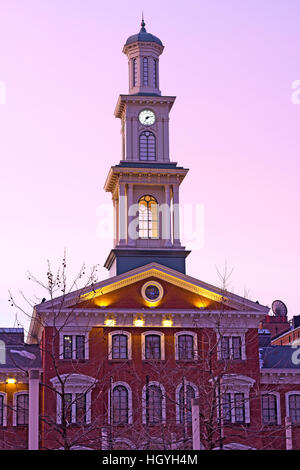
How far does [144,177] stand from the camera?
5956 cm

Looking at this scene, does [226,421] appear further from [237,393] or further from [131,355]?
[131,355]

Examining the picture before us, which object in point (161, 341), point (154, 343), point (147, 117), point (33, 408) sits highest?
point (147, 117)

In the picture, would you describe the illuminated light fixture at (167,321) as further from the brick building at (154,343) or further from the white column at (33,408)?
the white column at (33,408)

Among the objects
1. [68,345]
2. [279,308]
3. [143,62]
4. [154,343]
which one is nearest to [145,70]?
[143,62]

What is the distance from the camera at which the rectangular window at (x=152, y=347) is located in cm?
5331

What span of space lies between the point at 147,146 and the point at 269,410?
19972 millimetres

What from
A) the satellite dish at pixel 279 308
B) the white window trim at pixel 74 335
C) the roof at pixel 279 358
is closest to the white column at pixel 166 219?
the white window trim at pixel 74 335

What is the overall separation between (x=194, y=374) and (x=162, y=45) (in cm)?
2435

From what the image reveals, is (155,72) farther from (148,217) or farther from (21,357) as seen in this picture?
(21,357)

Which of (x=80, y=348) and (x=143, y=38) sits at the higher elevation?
(x=143, y=38)

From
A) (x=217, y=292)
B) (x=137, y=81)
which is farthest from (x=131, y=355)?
(x=137, y=81)

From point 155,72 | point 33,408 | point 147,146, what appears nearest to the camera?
point 33,408

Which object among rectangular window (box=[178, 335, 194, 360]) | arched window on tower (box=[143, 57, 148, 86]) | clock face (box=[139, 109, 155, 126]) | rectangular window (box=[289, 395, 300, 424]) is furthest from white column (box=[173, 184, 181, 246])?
rectangular window (box=[289, 395, 300, 424])
